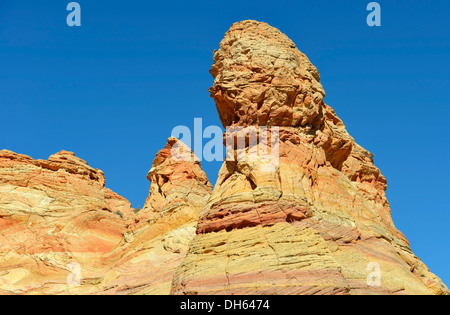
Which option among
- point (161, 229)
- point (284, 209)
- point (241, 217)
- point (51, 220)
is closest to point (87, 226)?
point (51, 220)

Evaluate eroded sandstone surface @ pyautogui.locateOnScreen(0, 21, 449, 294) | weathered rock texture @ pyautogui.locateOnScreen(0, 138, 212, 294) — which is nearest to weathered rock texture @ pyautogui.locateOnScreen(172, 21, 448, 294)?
eroded sandstone surface @ pyautogui.locateOnScreen(0, 21, 449, 294)

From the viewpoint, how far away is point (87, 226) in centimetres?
4528

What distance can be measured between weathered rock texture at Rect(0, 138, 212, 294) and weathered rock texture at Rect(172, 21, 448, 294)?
20.7ft

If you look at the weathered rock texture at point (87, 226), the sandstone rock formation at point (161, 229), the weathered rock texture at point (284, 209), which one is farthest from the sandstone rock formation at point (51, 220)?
the weathered rock texture at point (284, 209)

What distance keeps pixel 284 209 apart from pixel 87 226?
23.1 meters

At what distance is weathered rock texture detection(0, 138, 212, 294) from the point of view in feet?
119

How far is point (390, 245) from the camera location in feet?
95.3

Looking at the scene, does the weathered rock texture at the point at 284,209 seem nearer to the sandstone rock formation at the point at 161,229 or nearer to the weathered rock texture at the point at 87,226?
the sandstone rock formation at the point at 161,229

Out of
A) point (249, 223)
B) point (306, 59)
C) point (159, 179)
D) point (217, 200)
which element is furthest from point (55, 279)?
point (306, 59)

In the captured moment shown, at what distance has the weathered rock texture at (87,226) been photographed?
119 feet

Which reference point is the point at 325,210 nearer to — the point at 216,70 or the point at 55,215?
the point at 216,70

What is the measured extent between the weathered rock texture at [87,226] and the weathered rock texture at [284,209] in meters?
6.30

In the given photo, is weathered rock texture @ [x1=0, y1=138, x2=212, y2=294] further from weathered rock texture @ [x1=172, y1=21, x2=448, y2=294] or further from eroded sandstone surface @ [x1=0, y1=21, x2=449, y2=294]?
weathered rock texture @ [x1=172, y1=21, x2=448, y2=294]

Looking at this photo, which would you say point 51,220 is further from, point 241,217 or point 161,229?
point 241,217
